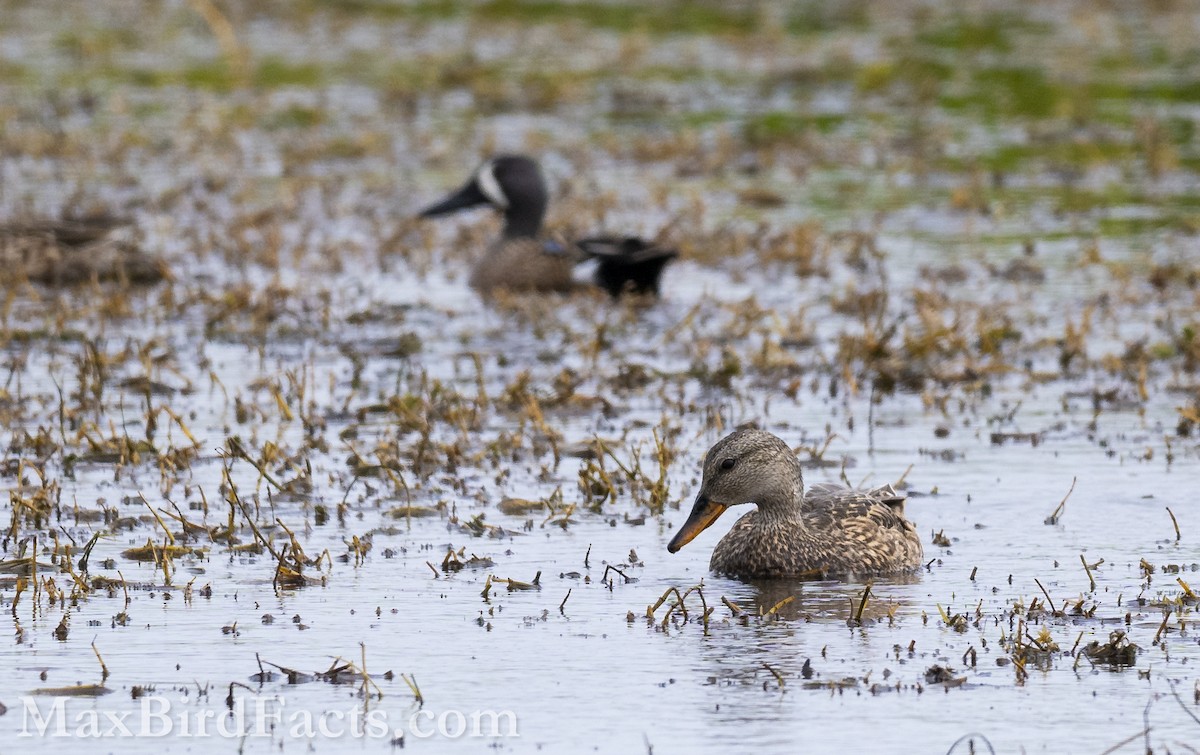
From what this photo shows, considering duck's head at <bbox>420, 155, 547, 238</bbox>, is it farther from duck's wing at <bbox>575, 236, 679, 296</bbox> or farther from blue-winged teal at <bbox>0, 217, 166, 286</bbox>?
blue-winged teal at <bbox>0, 217, 166, 286</bbox>

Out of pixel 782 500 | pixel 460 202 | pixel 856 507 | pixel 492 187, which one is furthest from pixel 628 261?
pixel 782 500

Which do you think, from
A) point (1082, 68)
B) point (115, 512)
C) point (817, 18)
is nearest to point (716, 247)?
point (115, 512)

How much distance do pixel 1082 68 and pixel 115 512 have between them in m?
20.1

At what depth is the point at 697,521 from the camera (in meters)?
8.48

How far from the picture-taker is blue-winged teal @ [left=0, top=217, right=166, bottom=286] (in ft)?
49.1

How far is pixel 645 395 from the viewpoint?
1195cm

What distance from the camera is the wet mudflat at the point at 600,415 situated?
6.84 meters

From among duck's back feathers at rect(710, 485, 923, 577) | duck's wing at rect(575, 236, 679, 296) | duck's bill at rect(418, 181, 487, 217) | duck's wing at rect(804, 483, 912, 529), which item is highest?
duck's bill at rect(418, 181, 487, 217)

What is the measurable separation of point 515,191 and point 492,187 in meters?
0.22

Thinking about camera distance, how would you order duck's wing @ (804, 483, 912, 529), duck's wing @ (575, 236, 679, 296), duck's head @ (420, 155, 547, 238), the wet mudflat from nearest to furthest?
the wet mudflat → duck's wing @ (804, 483, 912, 529) → duck's wing @ (575, 236, 679, 296) → duck's head @ (420, 155, 547, 238)

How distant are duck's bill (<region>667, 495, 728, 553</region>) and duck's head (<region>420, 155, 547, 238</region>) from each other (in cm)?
815

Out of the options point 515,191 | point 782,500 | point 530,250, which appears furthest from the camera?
point 515,191

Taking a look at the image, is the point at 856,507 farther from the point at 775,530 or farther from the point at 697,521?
the point at 697,521

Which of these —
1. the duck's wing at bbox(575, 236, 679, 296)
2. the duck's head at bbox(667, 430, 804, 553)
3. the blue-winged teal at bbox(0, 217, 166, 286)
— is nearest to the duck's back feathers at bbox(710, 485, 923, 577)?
the duck's head at bbox(667, 430, 804, 553)
